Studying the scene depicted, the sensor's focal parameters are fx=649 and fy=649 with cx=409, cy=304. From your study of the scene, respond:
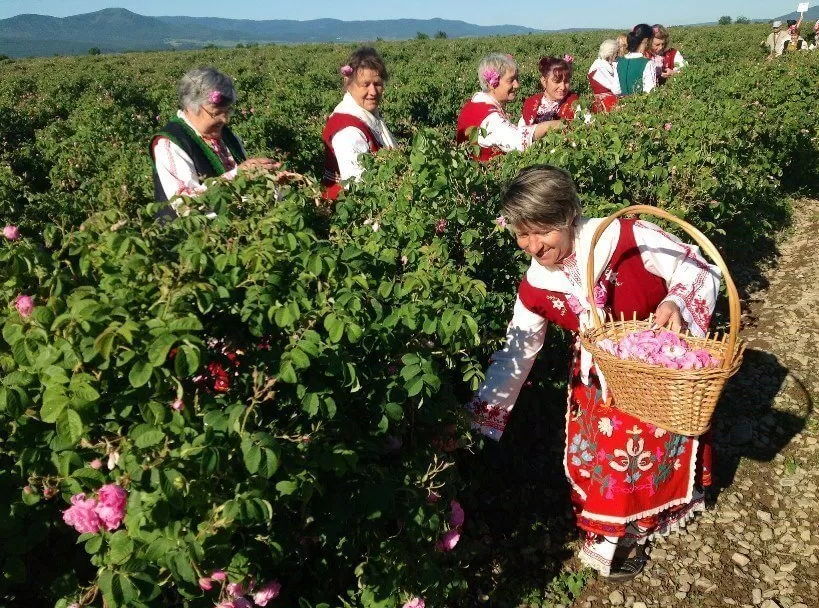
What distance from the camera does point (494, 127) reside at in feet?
14.8

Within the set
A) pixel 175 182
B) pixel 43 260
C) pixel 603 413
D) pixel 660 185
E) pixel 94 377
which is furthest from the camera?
pixel 660 185

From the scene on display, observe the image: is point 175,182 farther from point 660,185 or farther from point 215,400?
point 660,185

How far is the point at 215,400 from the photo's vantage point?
5.40 feet

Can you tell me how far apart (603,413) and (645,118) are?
2887 millimetres

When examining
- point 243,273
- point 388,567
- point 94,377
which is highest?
point 243,273

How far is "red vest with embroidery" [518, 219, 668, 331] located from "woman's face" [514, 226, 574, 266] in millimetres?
62

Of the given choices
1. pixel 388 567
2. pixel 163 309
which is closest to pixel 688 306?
pixel 388 567

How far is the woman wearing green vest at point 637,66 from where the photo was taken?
23.8ft

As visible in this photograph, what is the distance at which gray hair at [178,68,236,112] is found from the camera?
3.42 meters

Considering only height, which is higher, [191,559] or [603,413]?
[191,559]

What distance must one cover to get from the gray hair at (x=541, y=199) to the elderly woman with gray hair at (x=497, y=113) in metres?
2.10

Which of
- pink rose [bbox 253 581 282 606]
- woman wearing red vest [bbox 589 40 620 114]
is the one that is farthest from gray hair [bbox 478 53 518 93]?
pink rose [bbox 253 581 282 606]

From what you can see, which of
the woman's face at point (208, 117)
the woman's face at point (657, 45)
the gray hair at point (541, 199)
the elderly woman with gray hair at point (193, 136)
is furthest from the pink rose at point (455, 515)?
the woman's face at point (657, 45)

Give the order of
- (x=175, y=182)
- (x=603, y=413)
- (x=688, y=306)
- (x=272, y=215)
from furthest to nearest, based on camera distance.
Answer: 1. (x=175, y=182)
2. (x=603, y=413)
3. (x=688, y=306)
4. (x=272, y=215)
